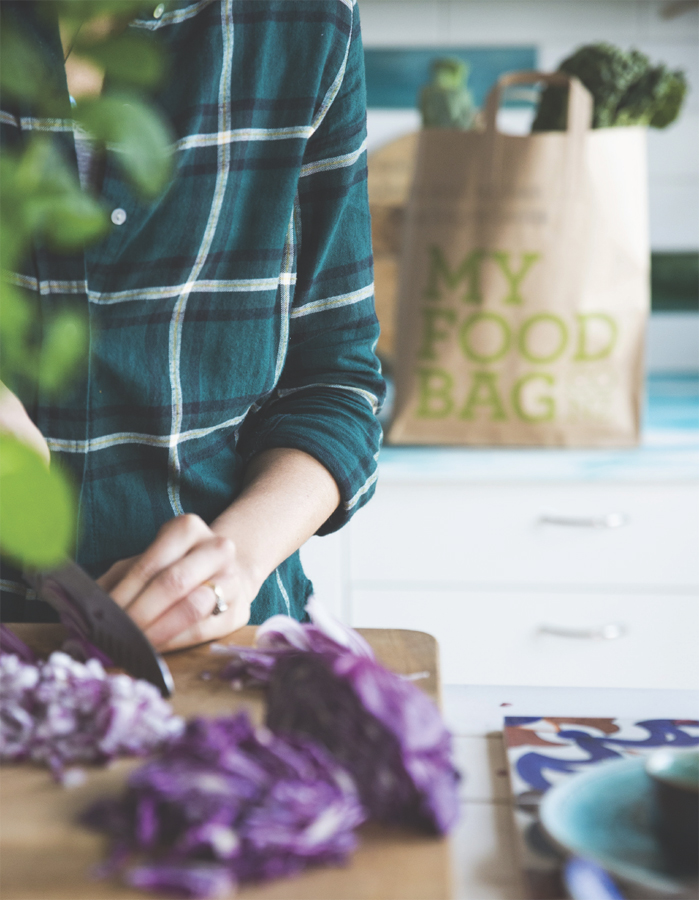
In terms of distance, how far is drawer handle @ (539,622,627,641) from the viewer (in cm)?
130

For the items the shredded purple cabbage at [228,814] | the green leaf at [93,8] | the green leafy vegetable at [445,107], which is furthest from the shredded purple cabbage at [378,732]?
the green leafy vegetable at [445,107]

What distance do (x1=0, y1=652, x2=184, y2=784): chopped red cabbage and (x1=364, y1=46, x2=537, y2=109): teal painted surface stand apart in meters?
1.66

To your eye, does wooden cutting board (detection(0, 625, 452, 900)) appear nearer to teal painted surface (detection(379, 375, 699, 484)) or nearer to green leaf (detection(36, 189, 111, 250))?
green leaf (detection(36, 189, 111, 250))

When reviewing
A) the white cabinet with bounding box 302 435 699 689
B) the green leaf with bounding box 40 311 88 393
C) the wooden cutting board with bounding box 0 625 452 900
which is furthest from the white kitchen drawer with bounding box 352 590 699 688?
the green leaf with bounding box 40 311 88 393

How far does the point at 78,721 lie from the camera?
399mm

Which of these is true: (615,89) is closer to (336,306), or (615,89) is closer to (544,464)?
(544,464)

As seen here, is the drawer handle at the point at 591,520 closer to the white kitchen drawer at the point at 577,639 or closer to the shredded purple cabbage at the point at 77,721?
the white kitchen drawer at the point at 577,639

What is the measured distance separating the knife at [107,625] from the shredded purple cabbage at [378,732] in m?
0.09

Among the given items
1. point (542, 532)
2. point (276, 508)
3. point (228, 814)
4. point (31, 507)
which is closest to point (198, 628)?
point (276, 508)

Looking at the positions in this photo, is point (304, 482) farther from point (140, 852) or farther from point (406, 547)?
point (406, 547)

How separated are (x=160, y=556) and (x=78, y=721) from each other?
0.14 meters

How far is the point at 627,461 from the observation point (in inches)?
51.7

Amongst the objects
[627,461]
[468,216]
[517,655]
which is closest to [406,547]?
[517,655]

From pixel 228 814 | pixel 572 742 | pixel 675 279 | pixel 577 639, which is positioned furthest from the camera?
pixel 675 279
